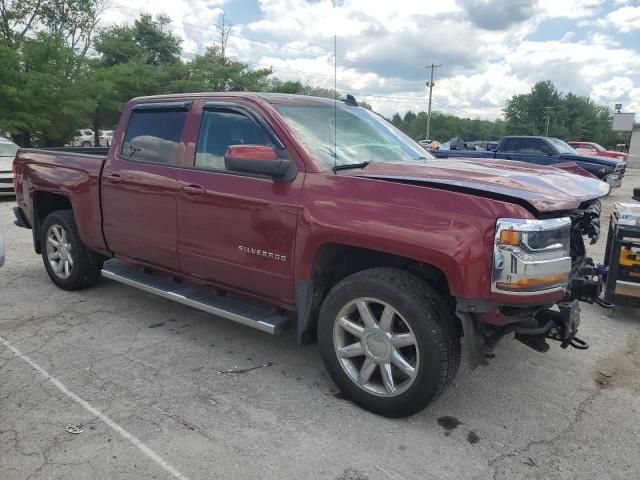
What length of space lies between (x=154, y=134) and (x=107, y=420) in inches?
93.1

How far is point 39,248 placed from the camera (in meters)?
5.68

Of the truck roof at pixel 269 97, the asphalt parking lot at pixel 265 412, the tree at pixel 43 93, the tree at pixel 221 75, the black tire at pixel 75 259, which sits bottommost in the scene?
the asphalt parking lot at pixel 265 412

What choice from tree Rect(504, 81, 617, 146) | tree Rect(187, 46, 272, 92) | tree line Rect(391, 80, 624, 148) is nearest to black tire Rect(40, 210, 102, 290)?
tree Rect(187, 46, 272, 92)

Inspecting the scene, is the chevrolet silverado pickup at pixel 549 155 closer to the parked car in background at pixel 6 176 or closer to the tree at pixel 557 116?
the parked car in background at pixel 6 176

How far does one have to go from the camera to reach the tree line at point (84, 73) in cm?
1830

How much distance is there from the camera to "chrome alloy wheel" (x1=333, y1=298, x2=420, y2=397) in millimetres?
3016

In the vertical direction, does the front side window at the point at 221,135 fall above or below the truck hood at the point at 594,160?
above

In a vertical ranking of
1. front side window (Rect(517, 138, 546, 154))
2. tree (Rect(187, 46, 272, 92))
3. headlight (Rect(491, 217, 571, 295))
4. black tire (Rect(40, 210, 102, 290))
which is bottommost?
black tire (Rect(40, 210, 102, 290))

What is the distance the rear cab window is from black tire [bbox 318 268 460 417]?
6.32 feet

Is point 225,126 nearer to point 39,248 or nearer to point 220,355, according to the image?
point 220,355

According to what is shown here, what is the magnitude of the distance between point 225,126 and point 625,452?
10.7 ft

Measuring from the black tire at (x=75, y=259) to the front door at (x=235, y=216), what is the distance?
1.71 metres

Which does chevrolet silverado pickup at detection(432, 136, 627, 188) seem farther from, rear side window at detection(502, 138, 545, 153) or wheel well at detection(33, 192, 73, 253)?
wheel well at detection(33, 192, 73, 253)

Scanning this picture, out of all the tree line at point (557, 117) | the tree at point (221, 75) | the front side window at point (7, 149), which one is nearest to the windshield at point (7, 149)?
the front side window at point (7, 149)
